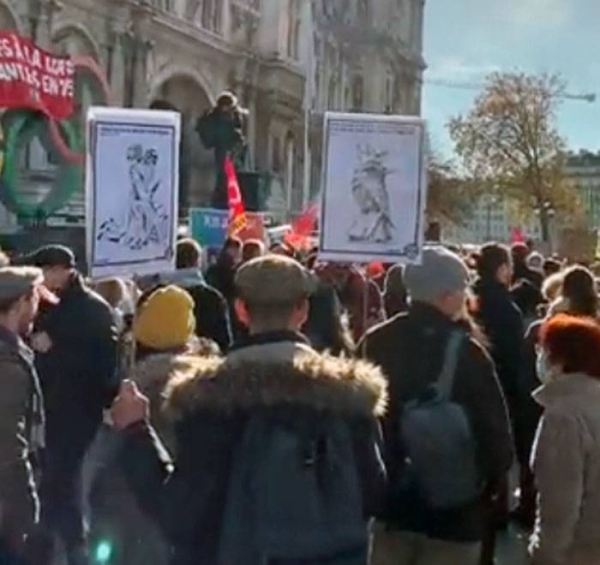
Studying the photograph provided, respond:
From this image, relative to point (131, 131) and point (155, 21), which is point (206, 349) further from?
point (155, 21)

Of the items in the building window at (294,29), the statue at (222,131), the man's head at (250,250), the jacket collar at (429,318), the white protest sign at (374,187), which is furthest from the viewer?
the building window at (294,29)

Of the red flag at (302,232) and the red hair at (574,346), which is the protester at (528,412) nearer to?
the red hair at (574,346)

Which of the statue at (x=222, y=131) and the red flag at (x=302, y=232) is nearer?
the red flag at (x=302, y=232)

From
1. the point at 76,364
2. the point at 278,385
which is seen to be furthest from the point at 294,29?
the point at 278,385

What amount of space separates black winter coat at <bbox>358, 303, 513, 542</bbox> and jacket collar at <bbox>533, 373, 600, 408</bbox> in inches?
9.2

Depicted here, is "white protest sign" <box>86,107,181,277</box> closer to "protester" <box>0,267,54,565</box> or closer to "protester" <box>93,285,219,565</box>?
"protester" <box>93,285,219,565</box>

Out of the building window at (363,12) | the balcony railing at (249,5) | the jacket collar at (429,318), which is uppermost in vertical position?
the building window at (363,12)

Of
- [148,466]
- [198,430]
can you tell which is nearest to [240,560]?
[198,430]

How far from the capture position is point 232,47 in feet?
149

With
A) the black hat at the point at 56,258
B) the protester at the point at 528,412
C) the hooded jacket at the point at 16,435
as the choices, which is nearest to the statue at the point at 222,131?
the protester at the point at 528,412

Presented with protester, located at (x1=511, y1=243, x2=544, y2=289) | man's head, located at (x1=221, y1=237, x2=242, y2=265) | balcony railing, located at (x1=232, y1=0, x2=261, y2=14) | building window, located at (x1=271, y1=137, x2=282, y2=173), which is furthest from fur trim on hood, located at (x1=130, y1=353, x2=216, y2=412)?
building window, located at (x1=271, y1=137, x2=282, y2=173)

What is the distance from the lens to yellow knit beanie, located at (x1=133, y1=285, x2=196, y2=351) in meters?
5.37

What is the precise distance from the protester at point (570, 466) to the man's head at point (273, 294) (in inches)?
46.4

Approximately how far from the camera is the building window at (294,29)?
1990 inches
